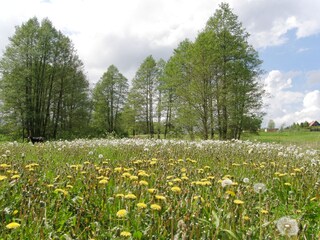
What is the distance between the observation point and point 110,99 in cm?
5072

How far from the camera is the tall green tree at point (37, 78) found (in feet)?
97.6

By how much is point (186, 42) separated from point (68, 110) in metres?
17.8

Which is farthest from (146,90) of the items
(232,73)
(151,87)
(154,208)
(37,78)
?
(154,208)

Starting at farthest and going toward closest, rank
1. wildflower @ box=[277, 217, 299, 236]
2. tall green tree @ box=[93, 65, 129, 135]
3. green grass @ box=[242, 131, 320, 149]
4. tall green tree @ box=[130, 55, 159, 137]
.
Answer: tall green tree @ box=[93, 65, 129, 135]
tall green tree @ box=[130, 55, 159, 137]
green grass @ box=[242, 131, 320, 149]
wildflower @ box=[277, 217, 299, 236]

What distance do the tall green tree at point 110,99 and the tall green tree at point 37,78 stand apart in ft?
43.1

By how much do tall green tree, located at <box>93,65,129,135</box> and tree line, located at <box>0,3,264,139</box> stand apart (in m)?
6.45

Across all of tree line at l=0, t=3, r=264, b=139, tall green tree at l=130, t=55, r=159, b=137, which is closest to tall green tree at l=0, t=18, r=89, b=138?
tree line at l=0, t=3, r=264, b=139

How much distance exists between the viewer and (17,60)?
3012 cm

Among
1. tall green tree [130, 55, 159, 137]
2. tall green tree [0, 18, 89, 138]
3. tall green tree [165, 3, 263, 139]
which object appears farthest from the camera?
tall green tree [130, 55, 159, 137]

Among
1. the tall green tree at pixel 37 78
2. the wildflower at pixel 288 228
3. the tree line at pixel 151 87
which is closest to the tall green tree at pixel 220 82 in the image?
the tree line at pixel 151 87

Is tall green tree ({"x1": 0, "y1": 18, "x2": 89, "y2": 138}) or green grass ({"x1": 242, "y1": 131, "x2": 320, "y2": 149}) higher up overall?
tall green tree ({"x1": 0, "y1": 18, "x2": 89, "y2": 138})

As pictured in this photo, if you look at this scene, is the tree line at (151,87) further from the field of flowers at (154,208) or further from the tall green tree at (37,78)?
the field of flowers at (154,208)

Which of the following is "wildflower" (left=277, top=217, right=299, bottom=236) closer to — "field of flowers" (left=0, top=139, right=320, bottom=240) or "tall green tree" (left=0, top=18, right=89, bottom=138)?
"field of flowers" (left=0, top=139, right=320, bottom=240)

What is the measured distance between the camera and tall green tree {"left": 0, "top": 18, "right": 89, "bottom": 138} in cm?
2975
